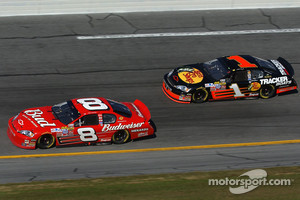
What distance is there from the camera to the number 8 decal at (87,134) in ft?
49.0

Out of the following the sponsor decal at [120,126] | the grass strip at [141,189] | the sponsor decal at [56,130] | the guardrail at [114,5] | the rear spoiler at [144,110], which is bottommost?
the grass strip at [141,189]

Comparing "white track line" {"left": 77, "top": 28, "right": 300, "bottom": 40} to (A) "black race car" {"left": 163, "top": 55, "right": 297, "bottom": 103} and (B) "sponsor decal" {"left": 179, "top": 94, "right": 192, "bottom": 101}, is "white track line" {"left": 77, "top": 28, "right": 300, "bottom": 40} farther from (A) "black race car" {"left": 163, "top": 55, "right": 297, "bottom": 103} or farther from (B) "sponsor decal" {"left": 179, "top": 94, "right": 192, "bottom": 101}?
(B) "sponsor decal" {"left": 179, "top": 94, "right": 192, "bottom": 101}

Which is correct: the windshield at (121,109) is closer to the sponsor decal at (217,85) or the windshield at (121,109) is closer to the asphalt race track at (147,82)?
the asphalt race track at (147,82)

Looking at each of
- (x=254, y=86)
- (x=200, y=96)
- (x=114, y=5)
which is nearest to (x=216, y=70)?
(x=200, y=96)

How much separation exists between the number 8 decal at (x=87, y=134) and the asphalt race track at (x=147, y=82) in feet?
1.10

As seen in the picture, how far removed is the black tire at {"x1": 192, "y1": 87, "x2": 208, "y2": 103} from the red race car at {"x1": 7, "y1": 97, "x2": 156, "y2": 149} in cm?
290

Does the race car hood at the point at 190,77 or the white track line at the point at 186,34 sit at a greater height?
the white track line at the point at 186,34

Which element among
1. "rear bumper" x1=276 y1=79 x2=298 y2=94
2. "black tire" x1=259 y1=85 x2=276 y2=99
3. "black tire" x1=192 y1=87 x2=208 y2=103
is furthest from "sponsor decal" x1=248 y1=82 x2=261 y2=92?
"black tire" x1=192 y1=87 x2=208 y2=103

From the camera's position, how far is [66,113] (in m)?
15.3

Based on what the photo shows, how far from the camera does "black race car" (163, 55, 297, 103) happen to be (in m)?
18.1

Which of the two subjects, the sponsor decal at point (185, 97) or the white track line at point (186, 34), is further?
the white track line at point (186, 34)

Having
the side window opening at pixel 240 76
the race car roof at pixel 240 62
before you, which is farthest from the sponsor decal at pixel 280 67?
the side window opening at pixel 240 76

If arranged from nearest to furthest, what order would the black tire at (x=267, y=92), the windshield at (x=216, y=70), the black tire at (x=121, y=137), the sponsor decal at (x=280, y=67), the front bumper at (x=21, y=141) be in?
the front bumper at (x=21, y=141) < the black tire at (x=121, y=137) < the windshield at (x=216, y=70) < the black tire at (x=267, y=92) < the sponsor decal at (x=280, y=67)

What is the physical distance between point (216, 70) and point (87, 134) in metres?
6.13
